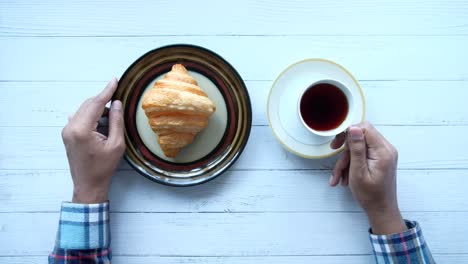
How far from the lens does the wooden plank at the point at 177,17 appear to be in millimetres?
918

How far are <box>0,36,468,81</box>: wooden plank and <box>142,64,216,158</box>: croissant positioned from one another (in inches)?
5.6

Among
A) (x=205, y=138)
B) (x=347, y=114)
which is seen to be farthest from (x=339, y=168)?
(x=205, y=138)

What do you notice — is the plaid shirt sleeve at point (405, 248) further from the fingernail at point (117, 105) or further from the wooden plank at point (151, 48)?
the fingernail at point (117, 105)

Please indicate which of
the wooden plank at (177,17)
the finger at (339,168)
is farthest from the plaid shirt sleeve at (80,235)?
the finger at (339,168)

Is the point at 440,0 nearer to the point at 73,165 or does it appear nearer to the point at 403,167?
the point at 403,167

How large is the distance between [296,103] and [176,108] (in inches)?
11.3

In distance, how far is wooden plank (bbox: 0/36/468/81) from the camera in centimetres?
92

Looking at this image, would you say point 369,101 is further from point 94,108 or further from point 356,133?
point 94,108

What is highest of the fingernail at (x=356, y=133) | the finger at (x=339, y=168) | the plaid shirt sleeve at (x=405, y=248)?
the fingernail at (x=356, y=133)

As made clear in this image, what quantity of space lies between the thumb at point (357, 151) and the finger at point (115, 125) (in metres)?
0.52

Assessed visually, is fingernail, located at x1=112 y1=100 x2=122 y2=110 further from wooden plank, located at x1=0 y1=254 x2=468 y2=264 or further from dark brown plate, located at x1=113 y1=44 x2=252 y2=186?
wooden plank, located at x1=0 y1=254 x2=468 y2=264

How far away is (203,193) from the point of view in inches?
36.1

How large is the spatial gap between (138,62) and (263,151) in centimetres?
38

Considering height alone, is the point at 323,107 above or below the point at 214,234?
above
